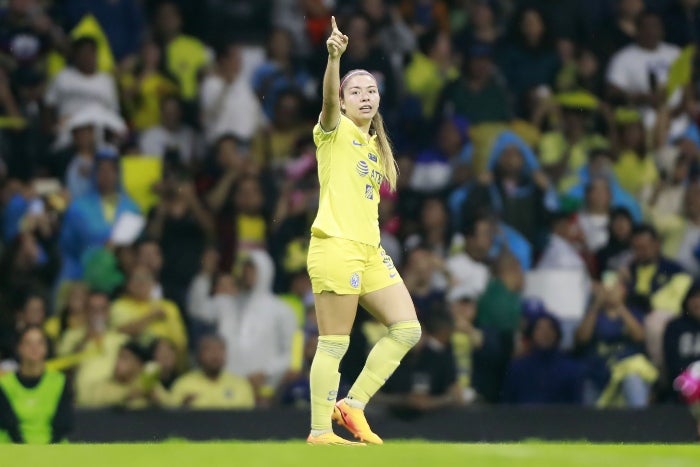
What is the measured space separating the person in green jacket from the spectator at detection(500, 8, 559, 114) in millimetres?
5838

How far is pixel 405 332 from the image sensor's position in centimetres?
851

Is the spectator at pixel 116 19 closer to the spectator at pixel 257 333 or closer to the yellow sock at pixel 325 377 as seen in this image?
the spectator at pixel 257 333

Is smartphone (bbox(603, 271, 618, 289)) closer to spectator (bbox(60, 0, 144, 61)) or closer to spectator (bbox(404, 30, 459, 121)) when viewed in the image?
spectator (bbox(404, 30, 459, 121))

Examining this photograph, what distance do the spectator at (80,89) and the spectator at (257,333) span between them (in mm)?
2283

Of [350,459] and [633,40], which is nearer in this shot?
[350,459]

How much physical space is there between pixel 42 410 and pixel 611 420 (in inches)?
163

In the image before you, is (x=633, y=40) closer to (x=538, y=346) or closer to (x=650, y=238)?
(x=650, y=238)

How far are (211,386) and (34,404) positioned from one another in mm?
1818

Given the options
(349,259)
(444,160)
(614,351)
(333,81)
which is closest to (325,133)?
(333,81)

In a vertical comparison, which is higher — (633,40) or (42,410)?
(633,40)

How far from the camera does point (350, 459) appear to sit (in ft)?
23.4

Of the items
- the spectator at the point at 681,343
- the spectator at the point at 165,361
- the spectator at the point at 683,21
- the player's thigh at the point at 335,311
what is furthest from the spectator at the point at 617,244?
the player's thigh at the point at 335,311

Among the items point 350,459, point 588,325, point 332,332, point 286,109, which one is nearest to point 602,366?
point 588,325

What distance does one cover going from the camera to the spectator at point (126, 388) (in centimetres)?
1259
